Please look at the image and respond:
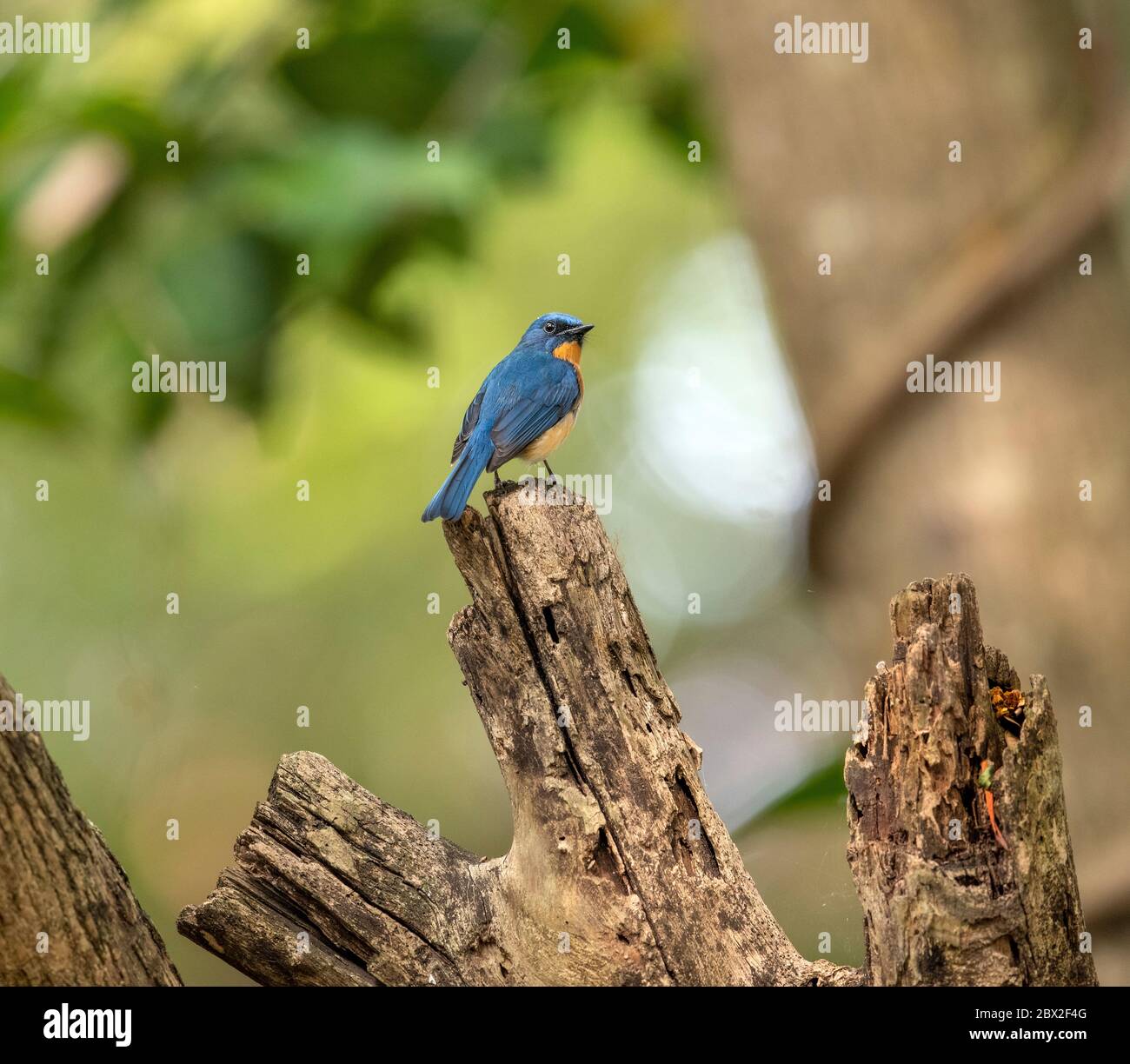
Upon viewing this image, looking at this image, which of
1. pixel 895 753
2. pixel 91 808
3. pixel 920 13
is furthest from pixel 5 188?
pixel 91 808

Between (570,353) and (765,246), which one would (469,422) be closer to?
(570,353)

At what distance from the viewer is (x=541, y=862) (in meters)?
2.95

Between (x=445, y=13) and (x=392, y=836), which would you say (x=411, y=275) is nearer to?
(x=445, y=13)

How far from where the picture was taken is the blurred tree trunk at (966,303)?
482cm

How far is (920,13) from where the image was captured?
5395 millimetres

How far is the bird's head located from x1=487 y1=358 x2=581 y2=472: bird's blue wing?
0.87ft

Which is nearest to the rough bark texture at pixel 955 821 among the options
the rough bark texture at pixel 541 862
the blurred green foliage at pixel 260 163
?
the rough bark texture at pixel 541 862

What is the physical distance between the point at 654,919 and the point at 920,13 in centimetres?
432

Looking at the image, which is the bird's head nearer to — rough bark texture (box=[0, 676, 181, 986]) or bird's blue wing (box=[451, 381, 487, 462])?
bird's blue wing (box=[451, 381, 487, 462])

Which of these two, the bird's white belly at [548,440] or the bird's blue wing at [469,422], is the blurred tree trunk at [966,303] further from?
the bird's blue wing at [469,422]

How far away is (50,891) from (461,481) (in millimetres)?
1651

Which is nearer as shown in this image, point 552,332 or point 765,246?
point 552,332

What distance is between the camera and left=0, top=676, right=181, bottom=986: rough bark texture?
8.23 ft

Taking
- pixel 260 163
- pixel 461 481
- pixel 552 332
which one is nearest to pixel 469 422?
pixel 461 481
